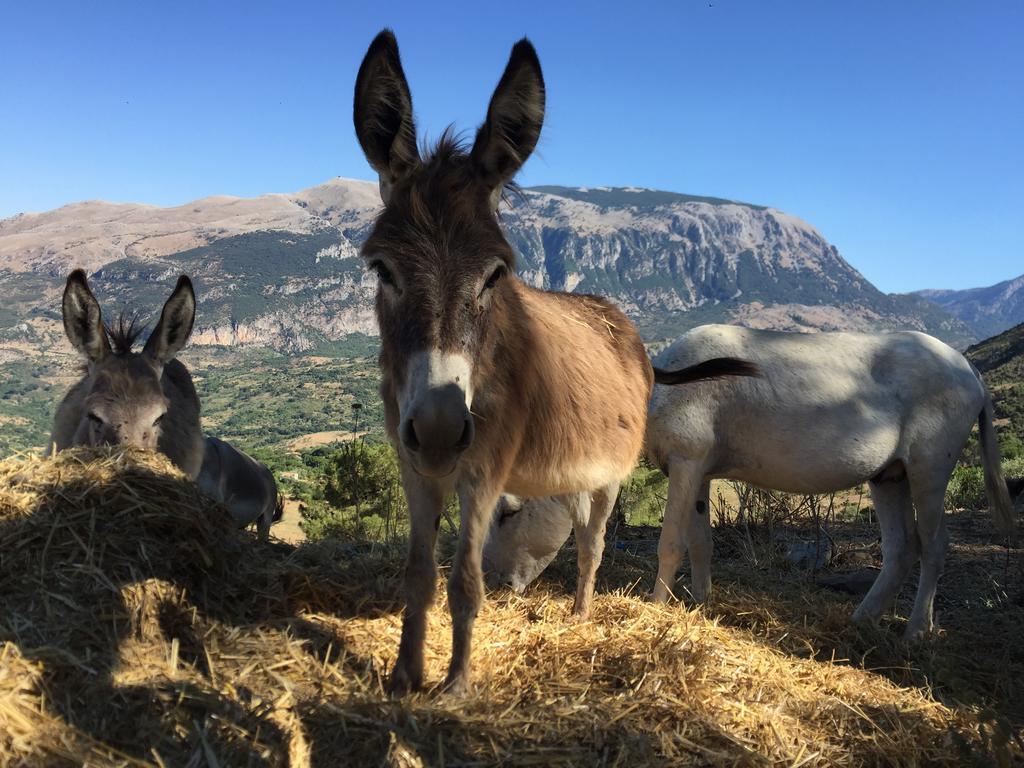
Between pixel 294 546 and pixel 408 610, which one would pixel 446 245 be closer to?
pixel 408 610

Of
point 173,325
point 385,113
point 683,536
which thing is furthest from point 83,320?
point 683,536

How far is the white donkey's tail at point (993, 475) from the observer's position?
6082mm

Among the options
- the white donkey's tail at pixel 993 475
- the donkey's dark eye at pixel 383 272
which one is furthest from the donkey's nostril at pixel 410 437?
the white donkey's tail at pixel 993 475

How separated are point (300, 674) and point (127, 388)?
2.82m

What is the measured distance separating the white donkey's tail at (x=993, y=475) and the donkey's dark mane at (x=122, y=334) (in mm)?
7200

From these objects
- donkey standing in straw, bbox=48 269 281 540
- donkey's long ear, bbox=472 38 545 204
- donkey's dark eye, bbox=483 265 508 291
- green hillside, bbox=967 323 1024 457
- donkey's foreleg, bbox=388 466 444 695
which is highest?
donkey's long ear, bbox=472 38 545 204

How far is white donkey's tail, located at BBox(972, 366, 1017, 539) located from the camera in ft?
20.0

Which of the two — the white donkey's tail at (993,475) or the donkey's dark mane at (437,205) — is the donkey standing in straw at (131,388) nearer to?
the donkey's dark mane at (437,205)

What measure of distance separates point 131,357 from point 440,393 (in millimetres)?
3891

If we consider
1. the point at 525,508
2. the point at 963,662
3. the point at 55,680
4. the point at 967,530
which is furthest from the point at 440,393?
the point at 967,530

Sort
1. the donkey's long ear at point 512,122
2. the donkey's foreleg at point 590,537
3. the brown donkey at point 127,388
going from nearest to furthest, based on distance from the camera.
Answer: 1. the donkey's long ear at point 512,122
2. the donkey's foreleg at point 590,537
3. the brown donkey at point 127,388

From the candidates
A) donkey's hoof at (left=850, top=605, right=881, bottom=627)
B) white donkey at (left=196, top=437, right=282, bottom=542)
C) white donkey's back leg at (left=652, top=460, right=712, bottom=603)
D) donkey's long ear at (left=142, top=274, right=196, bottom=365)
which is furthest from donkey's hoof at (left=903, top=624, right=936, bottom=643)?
white donkey at (left=196, top=437, right=282, bottom=542)

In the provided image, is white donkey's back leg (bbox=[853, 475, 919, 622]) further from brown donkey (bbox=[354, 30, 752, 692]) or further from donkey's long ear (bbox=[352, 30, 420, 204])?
donkey's long ear (bbox=[352, 30, 420, 204])

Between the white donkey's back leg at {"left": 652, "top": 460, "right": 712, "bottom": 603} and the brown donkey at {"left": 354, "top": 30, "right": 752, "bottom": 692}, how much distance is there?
169 cm
